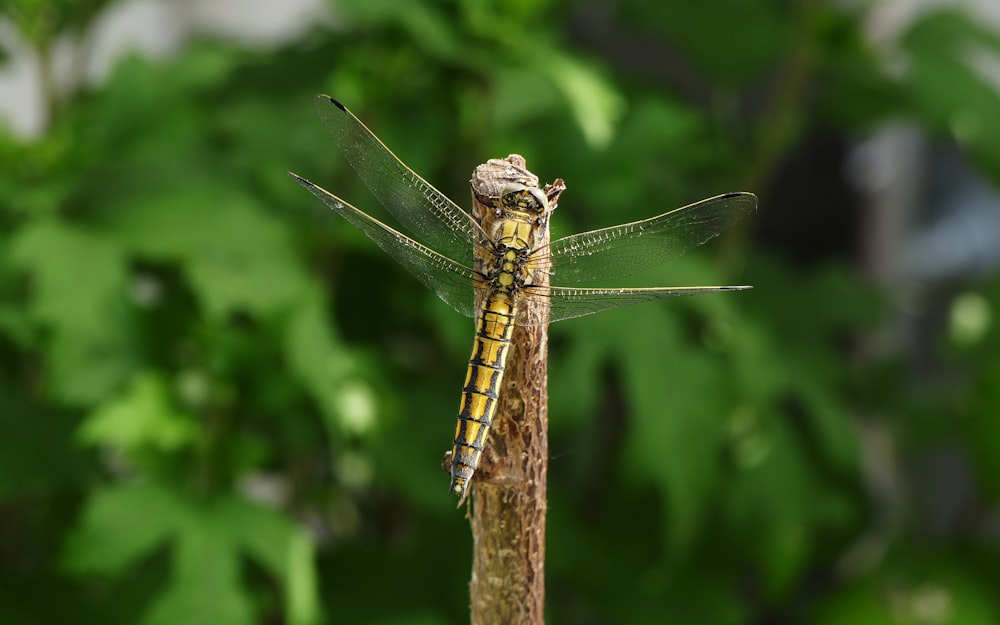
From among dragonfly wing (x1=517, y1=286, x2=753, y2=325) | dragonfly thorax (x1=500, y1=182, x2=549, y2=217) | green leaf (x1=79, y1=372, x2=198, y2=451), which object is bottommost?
dragonfly thorax (x1=500, y1=182, x2=549, y2=217)

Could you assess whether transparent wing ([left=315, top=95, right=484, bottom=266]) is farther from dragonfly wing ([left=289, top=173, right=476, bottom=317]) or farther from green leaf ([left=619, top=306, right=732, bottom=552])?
green leaf ([left=619, top=306, right=732, bottom=552])

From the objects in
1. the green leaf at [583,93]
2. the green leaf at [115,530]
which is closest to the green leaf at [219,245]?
the green leaf at [115,530]

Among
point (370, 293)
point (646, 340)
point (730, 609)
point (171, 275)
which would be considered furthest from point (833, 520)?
point (171, 275)

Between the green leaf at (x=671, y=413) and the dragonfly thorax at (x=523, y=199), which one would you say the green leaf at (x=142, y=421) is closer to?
the green leaf at (x=671, y=413)

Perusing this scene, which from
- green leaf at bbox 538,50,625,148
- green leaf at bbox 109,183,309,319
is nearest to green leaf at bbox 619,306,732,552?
green leaf at bbox 538,50,625,148

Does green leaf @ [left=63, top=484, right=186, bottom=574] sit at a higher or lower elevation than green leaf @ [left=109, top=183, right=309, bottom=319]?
lower

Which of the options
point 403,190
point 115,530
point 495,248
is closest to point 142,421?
point 115,530
